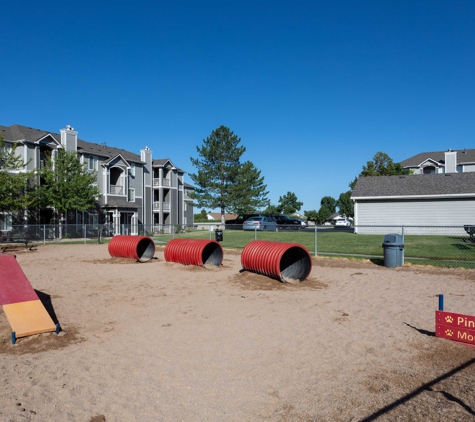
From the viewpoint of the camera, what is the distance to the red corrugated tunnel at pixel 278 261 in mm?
12070

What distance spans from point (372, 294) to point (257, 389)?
261 inches

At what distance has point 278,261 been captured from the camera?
38.8 feet

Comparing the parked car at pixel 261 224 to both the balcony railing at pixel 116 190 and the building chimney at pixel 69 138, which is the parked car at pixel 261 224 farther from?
the building chimney at pixel 69 138

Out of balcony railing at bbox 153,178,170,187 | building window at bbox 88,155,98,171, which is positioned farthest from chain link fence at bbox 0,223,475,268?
balcony railing at bbox 153,178,170,187

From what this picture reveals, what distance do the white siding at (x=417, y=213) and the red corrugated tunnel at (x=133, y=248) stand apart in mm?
18445

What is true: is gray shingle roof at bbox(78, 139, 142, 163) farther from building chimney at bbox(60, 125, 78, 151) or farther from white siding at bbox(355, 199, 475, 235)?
white siding at bbox(355, 199, 475, 235)

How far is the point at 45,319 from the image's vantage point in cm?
740

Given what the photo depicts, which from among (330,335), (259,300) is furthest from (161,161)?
(330,335)

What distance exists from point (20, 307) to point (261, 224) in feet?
98.1

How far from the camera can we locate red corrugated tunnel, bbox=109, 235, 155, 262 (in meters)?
17.9

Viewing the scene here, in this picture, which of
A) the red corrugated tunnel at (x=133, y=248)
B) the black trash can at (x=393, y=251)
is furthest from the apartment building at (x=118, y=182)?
the black trash can at (x=393, y=251)

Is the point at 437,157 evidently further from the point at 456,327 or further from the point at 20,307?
the point at 20,307

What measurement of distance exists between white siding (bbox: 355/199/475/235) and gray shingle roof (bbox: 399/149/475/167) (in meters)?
25.0

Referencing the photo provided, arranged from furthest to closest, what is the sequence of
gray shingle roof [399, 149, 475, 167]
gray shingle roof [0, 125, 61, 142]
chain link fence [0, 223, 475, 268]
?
gray shingle roof [399, 149, 475, 167] < gray shingle roof [0, 125, 61, 142] < chain link fence [0, 223, 475, 268]
